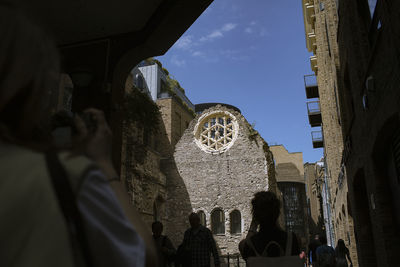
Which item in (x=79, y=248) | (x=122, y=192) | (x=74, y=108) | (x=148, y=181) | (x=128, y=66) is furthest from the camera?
(x=148, y=181)

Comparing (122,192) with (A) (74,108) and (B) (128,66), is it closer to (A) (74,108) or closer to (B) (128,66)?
(A) (74,108)

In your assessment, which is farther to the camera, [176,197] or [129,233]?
[176,197]

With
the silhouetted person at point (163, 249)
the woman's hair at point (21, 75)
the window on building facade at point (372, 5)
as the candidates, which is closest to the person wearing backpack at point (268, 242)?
the woman's hair at point (21, 75)

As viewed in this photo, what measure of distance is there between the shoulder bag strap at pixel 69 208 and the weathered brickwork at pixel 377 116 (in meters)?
4.52

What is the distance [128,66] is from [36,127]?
11.6ft

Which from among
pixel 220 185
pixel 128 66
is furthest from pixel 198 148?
pixel 128 66

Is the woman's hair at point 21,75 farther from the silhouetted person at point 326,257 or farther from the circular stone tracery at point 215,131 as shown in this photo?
the circular stone tracery at point 215,131

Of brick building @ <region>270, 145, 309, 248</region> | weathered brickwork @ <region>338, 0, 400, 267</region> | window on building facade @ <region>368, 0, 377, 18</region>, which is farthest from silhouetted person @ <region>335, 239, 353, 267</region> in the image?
brick building @ <region>270, 145, 309, 248</region>

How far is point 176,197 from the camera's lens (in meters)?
21.2

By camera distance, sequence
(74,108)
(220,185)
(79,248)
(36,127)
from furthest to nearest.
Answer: (220,185) < (74,108) < (36,127) < (79,248)

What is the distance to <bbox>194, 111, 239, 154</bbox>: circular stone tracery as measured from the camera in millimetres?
22047

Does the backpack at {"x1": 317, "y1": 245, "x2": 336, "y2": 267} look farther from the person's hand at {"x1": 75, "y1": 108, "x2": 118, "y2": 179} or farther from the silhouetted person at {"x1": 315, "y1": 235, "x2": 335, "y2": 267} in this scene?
the person's hand at {"x1": 75, "y1": 108, "x2": 118, "y2": 179}

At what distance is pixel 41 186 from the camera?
70 cm

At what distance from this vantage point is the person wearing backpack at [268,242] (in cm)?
277
